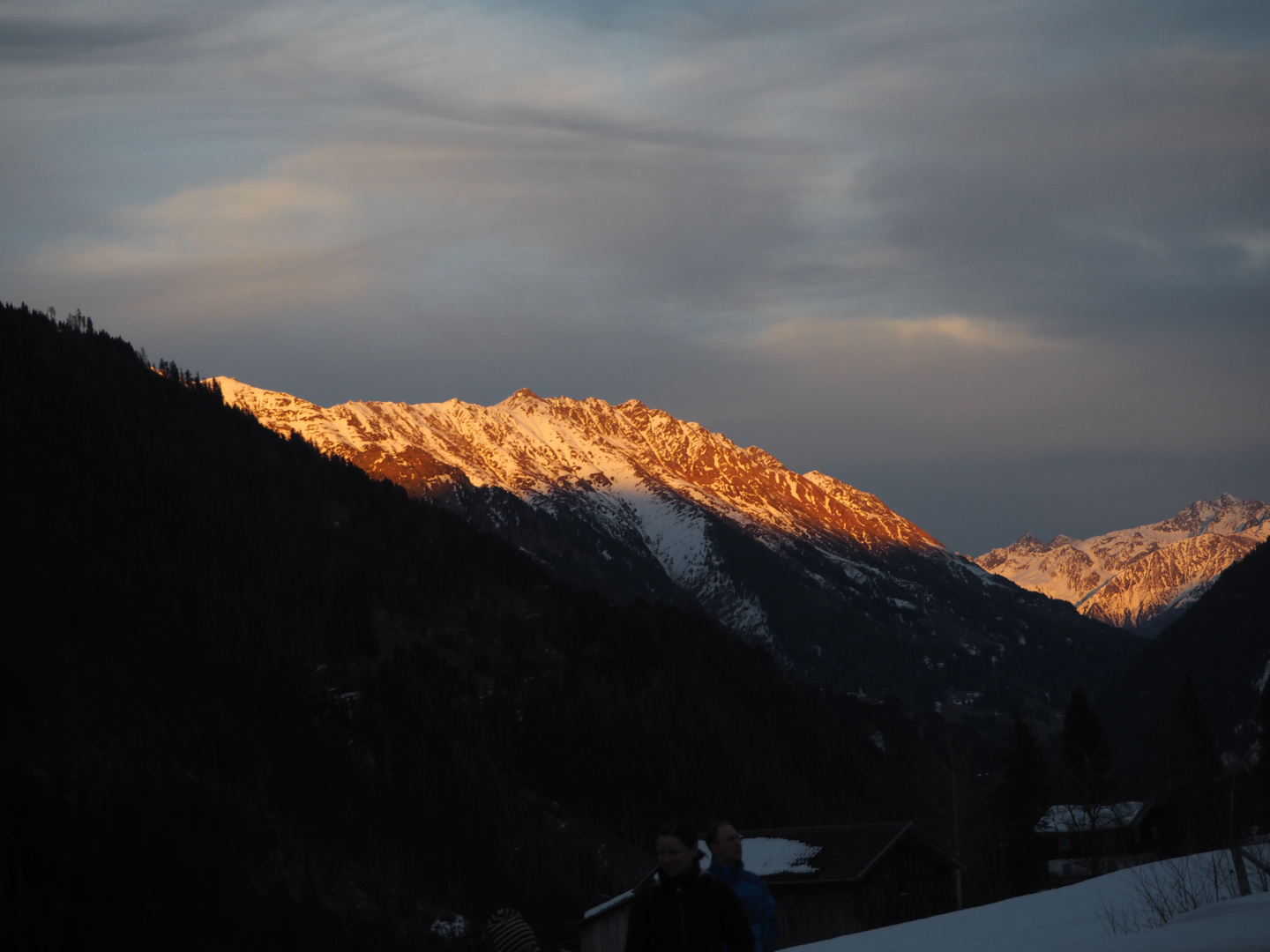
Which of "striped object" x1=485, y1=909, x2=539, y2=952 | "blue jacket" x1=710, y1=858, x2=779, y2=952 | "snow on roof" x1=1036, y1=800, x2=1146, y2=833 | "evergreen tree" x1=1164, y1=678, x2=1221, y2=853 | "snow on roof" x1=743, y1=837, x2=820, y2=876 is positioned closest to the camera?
"striped object" x1=485, y1=909, x2=539, y2=952

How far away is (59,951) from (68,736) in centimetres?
2406

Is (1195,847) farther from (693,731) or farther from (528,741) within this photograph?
(693,731)

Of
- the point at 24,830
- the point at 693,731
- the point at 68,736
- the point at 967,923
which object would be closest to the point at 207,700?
the point at 68,736

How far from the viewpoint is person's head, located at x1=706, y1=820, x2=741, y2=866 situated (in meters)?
12.9

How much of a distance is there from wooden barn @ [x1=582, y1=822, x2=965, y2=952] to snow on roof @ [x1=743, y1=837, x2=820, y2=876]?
3 centimetres

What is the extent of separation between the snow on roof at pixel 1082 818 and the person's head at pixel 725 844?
201 feet

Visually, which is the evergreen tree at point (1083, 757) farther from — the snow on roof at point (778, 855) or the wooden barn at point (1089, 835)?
the snow on roof at point (778, 855)

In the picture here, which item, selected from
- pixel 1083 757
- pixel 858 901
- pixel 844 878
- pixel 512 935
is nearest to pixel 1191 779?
pixel 1083 757

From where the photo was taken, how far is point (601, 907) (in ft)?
180

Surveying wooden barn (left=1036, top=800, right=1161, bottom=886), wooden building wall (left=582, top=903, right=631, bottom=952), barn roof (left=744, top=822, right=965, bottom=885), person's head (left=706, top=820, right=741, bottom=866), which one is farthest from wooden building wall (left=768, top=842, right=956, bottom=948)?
person's head (left=706, top=820, right=741, bottom=866)

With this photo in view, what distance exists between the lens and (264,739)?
5910 inches

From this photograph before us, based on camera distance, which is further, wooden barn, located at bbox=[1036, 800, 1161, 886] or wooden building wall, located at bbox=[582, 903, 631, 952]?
wooden barn, located at bbox=[1036, 800, 1161, 886]

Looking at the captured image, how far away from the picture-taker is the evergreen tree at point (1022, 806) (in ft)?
236

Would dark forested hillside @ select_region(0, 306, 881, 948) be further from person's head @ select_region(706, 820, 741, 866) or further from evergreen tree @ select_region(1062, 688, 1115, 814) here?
person's head @ select_region(706, 820, 741, 866)
